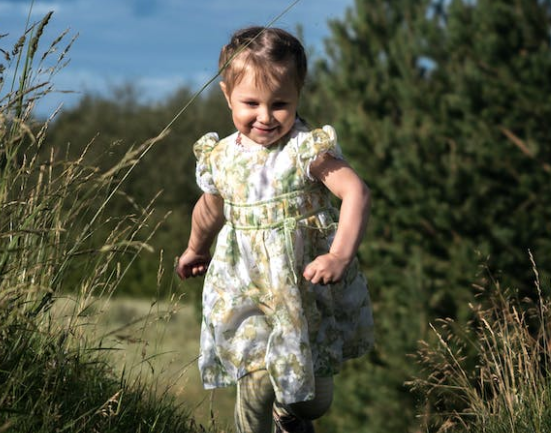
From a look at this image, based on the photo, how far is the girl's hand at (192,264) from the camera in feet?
12.5

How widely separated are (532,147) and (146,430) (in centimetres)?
547

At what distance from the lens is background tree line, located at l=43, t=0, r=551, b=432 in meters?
7.72

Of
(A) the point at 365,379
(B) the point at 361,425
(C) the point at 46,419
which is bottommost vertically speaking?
(B) the point at 361,425

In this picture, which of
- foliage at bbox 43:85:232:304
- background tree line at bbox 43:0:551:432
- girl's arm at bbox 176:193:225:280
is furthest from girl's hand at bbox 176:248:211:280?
foliage at bbox 43:85:232:304

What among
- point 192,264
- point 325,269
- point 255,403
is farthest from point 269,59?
point 255,403

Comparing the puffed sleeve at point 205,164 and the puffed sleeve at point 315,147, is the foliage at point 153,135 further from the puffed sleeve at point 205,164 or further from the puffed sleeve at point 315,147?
the puffed sleeve at point 315,147

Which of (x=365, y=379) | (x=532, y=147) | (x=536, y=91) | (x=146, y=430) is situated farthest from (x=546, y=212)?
(x=146, y=430)

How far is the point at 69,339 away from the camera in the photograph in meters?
3.48

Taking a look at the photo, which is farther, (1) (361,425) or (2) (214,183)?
(1) (361,425)

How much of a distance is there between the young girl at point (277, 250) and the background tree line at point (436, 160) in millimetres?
4158

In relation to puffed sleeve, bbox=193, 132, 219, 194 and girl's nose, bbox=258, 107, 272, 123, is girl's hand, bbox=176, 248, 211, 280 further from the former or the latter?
girl's nose, bbox=258, 107, 272, 123

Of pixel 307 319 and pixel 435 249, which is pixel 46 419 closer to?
pixel 307 319

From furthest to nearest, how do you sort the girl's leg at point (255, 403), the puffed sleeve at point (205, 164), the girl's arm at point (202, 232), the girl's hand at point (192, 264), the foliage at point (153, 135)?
the foliage at point (153, 135) < the girl's hand at point (192, 264) < the girl's arm at point (202, 232) < the puffed sleeve at point (205, 164) < the girl's leg at point (255, 403)

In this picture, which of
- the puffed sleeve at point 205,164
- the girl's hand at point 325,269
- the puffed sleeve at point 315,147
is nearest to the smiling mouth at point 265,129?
the puffed sleeve at point 315,147
